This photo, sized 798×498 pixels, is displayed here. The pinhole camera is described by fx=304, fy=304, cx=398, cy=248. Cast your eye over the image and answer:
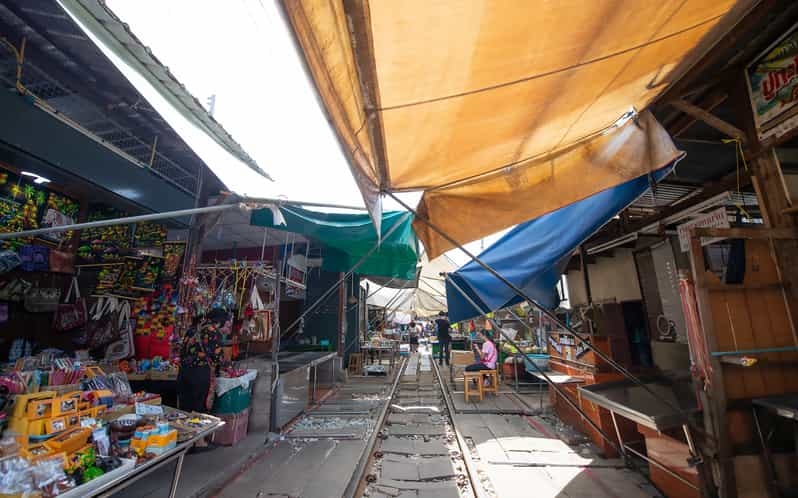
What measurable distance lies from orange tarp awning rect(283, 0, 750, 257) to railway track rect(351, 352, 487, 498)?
344 centimetres

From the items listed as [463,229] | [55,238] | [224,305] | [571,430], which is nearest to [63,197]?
[55,238]

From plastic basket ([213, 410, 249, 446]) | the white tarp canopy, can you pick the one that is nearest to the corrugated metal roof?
plastic basket ([213, 410, 249, 446])

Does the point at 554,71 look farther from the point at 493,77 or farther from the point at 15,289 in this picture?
the point at 15,289

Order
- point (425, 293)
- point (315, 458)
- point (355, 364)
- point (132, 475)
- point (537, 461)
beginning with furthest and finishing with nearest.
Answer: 1. point (425, 293)
2. point (355, 364)
3. point (315, 458)
4. point (537, 461)
5. point (132, 475)

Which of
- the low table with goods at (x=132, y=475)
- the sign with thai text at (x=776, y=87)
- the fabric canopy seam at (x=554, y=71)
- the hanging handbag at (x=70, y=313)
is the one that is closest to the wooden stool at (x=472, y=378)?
the low table with goods at (x=132, y=475)

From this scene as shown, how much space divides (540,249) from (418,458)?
3.46 metres

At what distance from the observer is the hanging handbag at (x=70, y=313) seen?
4.20 meters

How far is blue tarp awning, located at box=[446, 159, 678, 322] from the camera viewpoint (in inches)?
121

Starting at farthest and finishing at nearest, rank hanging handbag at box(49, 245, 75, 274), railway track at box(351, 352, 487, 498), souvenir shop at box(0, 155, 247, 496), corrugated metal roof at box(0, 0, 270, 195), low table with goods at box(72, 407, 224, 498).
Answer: hanging handbag at box(49, 245, 75, 274)
railway track at box(351, 352, 487, 498)
corrugated metal roof at box(0, 0, 270, 195)
souvenir shop at box(0, 155, 247, 496)
low table with goods at box(72, 407, 224, 498)

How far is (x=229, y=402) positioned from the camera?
470cm

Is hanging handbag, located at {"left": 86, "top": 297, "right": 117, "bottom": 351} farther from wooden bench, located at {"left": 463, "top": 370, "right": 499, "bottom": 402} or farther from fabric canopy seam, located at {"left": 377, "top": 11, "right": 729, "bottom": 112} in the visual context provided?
wooden bench, located at {"left": 463, "top": 370, "right": 499, "bottom": 402}

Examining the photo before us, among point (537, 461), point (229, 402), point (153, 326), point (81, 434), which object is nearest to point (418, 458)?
point (537, 461)

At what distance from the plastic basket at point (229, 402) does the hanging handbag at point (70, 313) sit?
2205 mm

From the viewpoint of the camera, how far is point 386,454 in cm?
456
